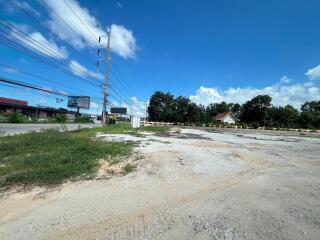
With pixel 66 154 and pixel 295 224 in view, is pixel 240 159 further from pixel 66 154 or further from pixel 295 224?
pixel 66 154

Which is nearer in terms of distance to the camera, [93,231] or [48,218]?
[93,231]

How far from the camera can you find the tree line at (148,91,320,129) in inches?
2889

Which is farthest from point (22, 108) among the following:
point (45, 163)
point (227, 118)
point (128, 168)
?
point (128, 168)

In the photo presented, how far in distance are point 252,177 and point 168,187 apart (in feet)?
9.67

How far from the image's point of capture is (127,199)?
5.10 metres

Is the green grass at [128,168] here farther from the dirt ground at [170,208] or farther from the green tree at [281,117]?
the green tree at [281,117]

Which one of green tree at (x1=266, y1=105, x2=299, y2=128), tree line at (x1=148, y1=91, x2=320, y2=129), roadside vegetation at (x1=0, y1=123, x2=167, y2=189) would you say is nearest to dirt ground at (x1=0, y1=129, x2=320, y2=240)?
roadside vegetation at (x1=0, y1=123, x2=167, y2=189)

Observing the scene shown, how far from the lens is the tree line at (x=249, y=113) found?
73.4m

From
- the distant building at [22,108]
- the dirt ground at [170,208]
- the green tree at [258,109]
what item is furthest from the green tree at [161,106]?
the dirt ground at [170,208]

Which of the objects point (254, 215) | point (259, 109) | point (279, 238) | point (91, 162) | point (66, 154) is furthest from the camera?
point (259, 109)

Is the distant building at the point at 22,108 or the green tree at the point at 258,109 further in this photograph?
the green tree at the point at 258,109

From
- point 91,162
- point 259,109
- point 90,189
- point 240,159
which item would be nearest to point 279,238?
point 90,189

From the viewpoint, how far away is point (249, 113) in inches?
3142

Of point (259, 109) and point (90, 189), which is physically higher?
point (259, 109)
